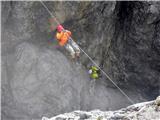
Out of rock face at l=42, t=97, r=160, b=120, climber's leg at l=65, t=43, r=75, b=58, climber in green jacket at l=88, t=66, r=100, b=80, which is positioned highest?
climber's leg at l=65, t=43, r=75, b=58

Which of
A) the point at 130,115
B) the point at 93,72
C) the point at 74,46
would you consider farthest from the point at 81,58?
the point at 130,115

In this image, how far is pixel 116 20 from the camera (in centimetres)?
2005

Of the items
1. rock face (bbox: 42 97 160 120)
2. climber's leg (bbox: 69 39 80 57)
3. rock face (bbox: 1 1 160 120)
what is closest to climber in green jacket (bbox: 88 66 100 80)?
rock face (bbox: 1 1 160 120)

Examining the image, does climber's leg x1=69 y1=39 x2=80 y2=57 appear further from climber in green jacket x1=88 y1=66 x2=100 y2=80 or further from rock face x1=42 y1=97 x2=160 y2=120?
rock face x1=42 y1=97 x2=160 y2=120

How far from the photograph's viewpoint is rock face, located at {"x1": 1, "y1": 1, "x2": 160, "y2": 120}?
1694cm

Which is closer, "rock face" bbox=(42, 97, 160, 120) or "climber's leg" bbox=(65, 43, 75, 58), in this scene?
"rock face" bbox=(42, 97, 160, 120)

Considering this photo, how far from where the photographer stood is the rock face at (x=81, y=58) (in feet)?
A: 55.6

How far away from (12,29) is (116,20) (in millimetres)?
7136

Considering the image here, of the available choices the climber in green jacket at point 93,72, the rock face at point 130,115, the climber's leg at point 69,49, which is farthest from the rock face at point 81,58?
the rock face at point 130,115

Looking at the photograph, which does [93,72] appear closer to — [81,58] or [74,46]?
[81,58]

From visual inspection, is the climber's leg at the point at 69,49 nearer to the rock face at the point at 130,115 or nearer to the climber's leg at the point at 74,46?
the climber's leg at the point at 74,46

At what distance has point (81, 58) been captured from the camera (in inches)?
745

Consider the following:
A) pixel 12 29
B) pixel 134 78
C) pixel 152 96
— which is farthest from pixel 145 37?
pixel 12 29

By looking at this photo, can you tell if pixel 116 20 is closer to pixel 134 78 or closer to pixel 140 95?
pixel 134 78
